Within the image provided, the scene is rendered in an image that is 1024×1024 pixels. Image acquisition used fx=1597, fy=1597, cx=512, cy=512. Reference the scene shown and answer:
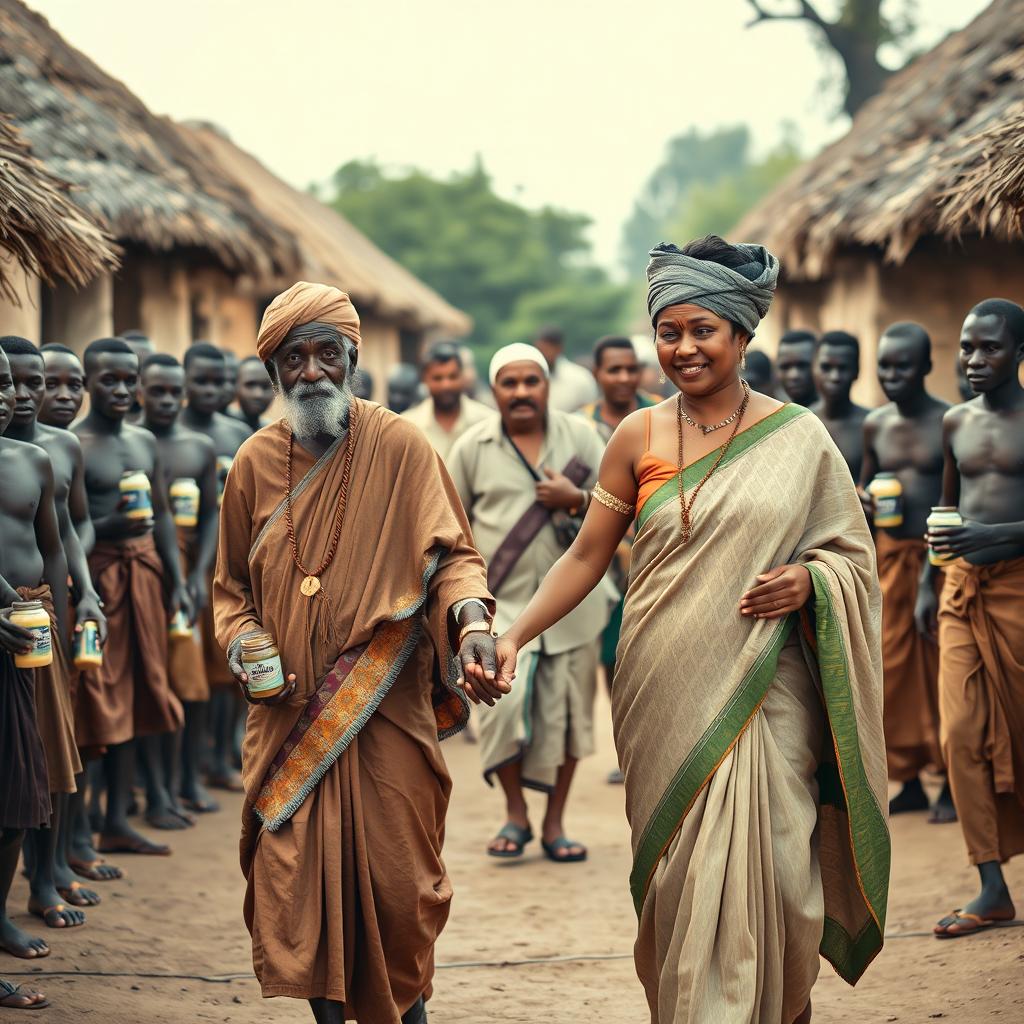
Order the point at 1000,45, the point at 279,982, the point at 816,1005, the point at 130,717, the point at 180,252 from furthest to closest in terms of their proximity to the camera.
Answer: the point at 180,252 < the point at 1000,45 < the point at 130,717 < the point at 816,1005 < the point at 279,982

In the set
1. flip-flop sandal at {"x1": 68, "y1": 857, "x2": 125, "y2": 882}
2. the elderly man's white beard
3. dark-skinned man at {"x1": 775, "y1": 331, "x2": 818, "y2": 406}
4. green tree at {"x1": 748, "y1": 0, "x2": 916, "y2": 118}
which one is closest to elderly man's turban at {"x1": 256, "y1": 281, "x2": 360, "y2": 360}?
the elderly man's white beard

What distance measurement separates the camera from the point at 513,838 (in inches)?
315

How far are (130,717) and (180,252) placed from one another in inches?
264

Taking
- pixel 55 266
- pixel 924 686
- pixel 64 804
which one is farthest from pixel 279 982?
pixel 924 686

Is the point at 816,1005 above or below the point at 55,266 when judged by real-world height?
below

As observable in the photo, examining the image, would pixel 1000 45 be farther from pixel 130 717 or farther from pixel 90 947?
pixel 90 947

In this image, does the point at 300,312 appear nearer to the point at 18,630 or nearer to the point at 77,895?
the point at 18,630

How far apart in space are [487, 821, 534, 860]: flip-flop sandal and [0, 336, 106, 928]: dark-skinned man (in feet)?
6.81

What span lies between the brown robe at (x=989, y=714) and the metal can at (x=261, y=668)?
3.00 meters

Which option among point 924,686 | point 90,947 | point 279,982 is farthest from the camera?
point 924,686

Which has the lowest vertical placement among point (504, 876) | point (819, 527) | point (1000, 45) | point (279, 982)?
point (504, 876)

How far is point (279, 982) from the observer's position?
4500 mm

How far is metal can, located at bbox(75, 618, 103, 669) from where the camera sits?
638 centimetres

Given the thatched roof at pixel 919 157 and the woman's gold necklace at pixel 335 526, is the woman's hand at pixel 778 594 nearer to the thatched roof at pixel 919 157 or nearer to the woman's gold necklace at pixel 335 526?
the woman's gold necklace at pixel 335 526
